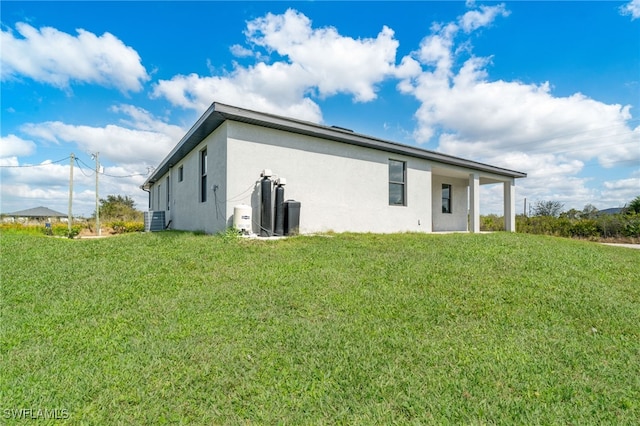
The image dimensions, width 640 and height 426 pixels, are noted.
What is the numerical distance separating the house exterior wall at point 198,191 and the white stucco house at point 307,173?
0.09 feet

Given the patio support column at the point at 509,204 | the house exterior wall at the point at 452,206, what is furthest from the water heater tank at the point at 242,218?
the patio support column at the point at 509,204

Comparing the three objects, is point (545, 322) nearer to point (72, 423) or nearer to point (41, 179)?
point (72, 423)

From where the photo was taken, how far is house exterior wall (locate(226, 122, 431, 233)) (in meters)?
7.49

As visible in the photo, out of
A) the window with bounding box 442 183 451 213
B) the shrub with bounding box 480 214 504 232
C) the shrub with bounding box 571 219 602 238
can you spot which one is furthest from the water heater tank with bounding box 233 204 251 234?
the shrub with bounding box 571 219 602 238

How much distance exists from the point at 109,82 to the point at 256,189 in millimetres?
9044

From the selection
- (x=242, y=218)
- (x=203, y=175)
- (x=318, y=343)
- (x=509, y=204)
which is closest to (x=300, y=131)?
(x=242, y=218)

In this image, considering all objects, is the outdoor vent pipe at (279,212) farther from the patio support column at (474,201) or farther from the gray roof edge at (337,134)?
the patio support column at (474,201)

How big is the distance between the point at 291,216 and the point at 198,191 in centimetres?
393

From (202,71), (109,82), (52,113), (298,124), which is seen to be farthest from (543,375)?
(52,113)

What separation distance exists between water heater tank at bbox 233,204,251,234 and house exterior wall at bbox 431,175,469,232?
33.2 feet

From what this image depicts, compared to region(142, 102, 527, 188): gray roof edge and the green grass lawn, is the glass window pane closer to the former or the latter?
region(142, 102, 527, 188): gray roof edge

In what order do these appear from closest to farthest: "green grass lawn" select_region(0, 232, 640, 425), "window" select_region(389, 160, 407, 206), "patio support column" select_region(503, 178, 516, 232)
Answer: "green grass lawn" select_region(0, 232, 640, 425), "window" select_region(389, 160, 407, 206), "patio support column" select_region(503, 178, 516, 232)

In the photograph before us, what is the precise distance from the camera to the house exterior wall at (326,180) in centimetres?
749

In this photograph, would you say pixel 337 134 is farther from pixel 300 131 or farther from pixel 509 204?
pixel 509 204
